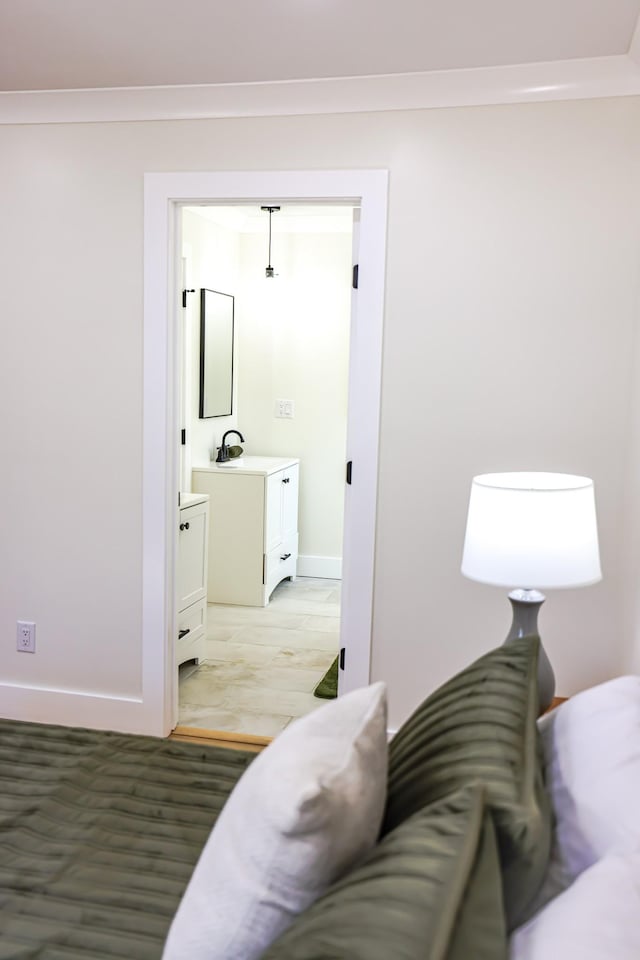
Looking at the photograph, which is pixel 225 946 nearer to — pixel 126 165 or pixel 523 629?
pixel 523 629

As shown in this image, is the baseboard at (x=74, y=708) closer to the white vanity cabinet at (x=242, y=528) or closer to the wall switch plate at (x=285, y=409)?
the white vanity cabinet at (x=242, y=528)

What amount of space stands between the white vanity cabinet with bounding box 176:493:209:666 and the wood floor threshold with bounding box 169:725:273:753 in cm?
48

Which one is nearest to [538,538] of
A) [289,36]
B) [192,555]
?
[289,36]

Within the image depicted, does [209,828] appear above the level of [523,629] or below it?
below

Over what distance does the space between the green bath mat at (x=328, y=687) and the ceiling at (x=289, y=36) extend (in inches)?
98.8

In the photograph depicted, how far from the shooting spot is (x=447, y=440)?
119 inches

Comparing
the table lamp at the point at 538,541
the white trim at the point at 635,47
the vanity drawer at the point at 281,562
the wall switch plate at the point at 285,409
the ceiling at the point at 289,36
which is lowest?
the vanity drawer at the point at 281,562

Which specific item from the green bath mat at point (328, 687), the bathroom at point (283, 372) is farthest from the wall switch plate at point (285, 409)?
the green bath mat at point (328, 687)

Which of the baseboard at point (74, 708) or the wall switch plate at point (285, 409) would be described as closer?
the baseboard at point (74, 708)

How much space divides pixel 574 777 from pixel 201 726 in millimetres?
2445

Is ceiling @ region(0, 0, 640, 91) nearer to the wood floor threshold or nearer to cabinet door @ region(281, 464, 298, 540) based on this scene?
the wood floor threshold

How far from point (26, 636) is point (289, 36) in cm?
241

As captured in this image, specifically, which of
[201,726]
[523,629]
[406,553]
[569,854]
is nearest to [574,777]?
[569,854]

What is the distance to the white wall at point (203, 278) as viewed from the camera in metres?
4.96
